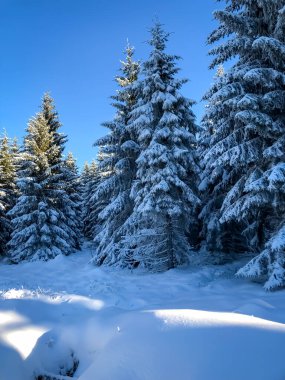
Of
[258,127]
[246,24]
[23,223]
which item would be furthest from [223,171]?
[23,223]

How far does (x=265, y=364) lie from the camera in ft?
11.8

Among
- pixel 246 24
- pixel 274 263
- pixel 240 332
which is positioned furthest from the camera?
pixel 246 24

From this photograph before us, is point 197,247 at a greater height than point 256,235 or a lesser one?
lesser

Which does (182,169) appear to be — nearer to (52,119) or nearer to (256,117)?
(256,117)

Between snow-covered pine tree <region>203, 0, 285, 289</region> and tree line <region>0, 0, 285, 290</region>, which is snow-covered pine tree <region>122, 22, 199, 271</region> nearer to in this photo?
tree line <region>0, 0, 285, 290</region>

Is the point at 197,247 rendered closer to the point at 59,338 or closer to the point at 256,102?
the point at 256,102

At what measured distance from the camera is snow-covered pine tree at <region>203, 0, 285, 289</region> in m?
9.69

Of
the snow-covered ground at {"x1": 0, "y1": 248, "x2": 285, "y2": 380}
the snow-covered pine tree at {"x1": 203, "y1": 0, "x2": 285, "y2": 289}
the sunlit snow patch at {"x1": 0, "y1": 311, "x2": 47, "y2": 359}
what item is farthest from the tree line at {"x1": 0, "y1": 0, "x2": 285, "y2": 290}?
the sunlit snow patch at {"x1": 0, "y1": 311, "x2": 47, "y2": 359}

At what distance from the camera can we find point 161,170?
1491cm

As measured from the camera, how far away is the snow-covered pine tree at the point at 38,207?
2285cm

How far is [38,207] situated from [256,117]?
59.3ft

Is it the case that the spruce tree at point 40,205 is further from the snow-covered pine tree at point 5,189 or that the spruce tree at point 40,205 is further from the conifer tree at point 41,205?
→ the snow-covered pine tree at point 5,189

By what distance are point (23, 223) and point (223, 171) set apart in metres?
15.9

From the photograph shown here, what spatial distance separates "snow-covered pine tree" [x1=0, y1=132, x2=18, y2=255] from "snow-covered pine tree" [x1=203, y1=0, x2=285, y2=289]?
1999cm
